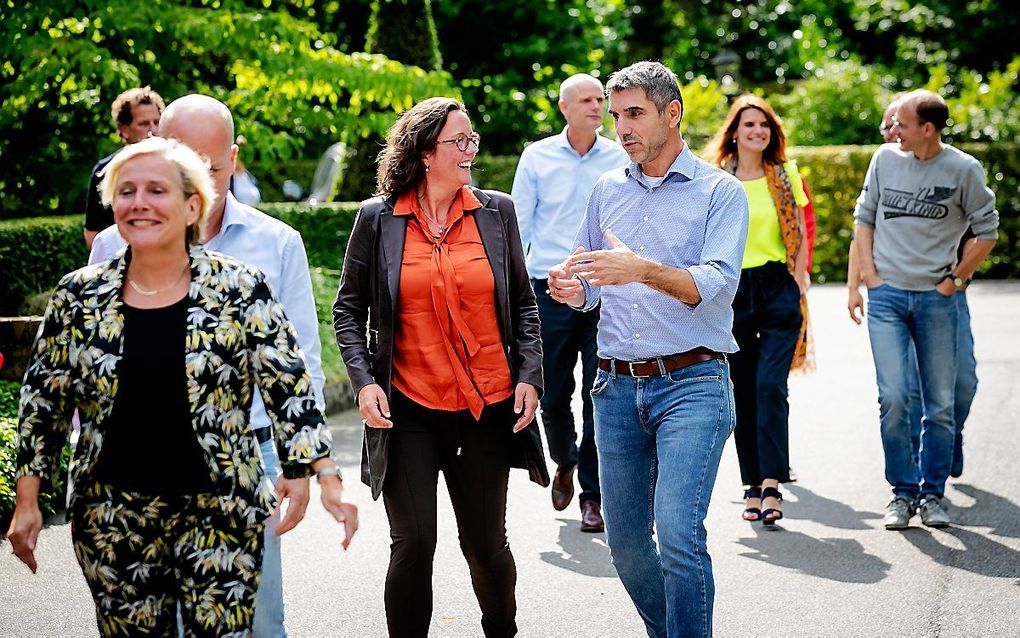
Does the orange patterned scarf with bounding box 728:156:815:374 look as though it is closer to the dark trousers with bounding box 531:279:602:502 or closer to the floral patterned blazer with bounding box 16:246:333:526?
the dark trousers with bounding box 531:279:602:502

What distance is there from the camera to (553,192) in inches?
306

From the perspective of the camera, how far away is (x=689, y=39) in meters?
41.3

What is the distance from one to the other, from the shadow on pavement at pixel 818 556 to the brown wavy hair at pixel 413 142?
2.90m

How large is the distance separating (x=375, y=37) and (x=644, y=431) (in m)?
15.1

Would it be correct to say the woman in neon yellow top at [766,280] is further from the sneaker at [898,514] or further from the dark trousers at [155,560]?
the dark trousers at [155,560]

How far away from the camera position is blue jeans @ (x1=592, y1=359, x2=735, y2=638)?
4.39 metres

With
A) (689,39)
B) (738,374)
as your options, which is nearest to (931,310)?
(738,374)

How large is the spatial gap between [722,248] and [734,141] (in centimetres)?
340

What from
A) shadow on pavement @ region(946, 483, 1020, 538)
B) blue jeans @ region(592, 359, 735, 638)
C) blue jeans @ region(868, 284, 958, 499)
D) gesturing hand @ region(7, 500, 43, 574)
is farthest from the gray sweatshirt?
gesturing hand @ region(7, 500, 43, 574)

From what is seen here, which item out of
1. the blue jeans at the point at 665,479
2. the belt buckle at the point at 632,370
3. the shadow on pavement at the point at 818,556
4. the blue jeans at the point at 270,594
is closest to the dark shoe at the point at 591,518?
the shadow on pavement at the point at 818,556

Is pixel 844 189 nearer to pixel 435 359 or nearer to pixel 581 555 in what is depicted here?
pixel 581 555

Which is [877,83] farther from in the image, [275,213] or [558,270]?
[558,270]

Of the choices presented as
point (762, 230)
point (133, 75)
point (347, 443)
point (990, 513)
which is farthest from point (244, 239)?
point (133, 75)

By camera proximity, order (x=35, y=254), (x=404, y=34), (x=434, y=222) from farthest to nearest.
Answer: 1. (x=404, y=34)
2. (x=35, y=254)
3. (x=434, y=222)
